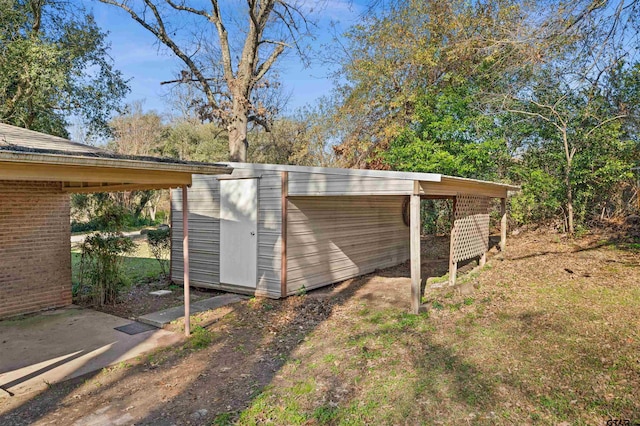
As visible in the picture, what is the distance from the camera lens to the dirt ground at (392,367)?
3242 mm

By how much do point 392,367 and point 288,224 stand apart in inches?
135

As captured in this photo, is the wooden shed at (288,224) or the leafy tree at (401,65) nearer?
the wooden shed at (288,224)

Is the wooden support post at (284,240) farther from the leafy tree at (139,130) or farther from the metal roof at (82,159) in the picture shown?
the leafy tree at (139,130)

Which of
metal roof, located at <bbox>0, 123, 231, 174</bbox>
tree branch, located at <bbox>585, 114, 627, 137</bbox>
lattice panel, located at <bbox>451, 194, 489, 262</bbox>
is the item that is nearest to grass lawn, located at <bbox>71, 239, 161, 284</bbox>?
metal roof, located at <bbox>0, 123, 231, 174</bbox>

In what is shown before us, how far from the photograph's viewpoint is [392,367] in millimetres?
4008

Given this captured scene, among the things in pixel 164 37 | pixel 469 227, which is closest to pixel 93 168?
pixel 469 227

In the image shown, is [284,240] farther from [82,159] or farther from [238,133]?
[238,133]

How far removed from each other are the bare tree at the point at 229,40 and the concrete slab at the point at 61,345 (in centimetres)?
714

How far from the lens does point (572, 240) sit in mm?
9867

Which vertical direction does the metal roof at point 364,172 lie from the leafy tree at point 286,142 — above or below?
below

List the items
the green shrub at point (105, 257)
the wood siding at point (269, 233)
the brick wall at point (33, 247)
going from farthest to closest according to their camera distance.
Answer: the wood siding at point (269, 233)
the green shrub at point (105, 257)
the brick wall at point (33, 247)

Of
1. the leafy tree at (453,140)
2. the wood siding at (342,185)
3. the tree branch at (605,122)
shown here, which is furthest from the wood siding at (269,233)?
→ the tree branch at (605,122)

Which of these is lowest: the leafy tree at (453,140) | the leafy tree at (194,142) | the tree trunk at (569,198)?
the tree trunk at (569,198)

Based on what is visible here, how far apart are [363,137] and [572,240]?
720cm
